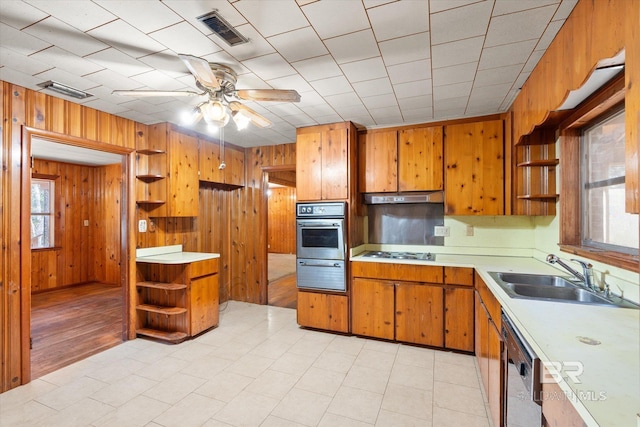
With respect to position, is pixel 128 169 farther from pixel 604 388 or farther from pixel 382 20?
pixel 604 388

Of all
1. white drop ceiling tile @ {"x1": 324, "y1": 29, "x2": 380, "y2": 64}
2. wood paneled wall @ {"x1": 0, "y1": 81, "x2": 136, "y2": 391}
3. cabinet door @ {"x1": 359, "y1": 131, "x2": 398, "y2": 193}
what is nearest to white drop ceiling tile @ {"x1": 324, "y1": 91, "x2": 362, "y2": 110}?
white drop ceiling tile @ {"x1": 324, "y1": 29, "x2": 380, "y2": 64}

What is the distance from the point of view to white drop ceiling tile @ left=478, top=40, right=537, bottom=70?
187 centimetres

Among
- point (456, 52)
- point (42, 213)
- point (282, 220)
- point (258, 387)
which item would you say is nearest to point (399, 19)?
point (456, 52)

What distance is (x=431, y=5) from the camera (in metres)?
1.51

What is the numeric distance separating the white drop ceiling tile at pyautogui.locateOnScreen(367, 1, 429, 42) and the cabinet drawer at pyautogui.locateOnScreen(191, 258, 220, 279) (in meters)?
2.81

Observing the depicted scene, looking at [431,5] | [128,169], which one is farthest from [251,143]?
[431,5]

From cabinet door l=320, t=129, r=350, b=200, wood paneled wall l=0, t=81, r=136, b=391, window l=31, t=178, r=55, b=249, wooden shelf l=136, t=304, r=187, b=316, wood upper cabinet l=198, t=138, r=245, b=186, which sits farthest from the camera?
window l=31, t=178, r=55, b=249

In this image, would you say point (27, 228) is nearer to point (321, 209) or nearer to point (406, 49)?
point (321, 209)

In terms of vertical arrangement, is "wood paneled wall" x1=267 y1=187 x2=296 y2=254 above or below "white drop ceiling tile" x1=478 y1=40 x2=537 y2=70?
below

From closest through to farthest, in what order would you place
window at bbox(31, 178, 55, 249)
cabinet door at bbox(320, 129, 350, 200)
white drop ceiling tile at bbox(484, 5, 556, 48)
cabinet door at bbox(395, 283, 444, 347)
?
white drop ceiling tile at bbox(484, 5, 556, 48) < cabinet door at bbox(395, 283, 444, 347) < cabinet door at bbox(320, 129, 350, 200) < window at bbox(31, 178, 55, 249)

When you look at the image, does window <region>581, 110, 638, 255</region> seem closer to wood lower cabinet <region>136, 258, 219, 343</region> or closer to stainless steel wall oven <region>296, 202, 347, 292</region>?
stainless steel wall oven <region>296, 202, 347, 292</region>

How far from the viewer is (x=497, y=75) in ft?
7.44

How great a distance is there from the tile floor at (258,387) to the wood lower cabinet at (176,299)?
166 mm

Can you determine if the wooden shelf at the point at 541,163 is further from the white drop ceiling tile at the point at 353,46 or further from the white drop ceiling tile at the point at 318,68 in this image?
the white drop ceiling tile at the point at 318,68
